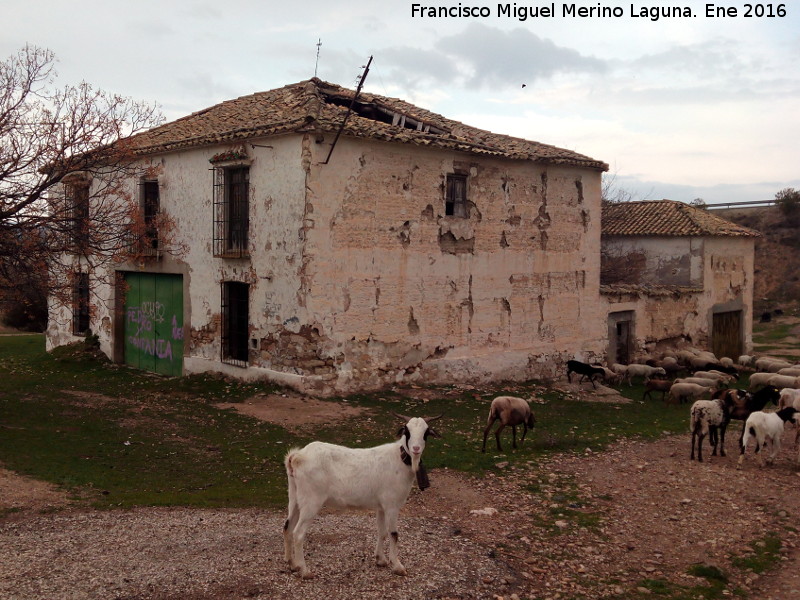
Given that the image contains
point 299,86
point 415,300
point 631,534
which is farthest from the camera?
point 299,86

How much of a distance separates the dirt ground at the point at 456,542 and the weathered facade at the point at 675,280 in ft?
38.7

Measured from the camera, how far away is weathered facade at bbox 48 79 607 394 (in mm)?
Result: 14984

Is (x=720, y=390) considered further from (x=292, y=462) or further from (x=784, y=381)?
(x=292, y=462)

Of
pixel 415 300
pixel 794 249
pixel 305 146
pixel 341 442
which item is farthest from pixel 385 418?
pixel 794 249

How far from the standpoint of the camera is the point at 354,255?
50.4 feet

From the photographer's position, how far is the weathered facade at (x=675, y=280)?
73.4ft

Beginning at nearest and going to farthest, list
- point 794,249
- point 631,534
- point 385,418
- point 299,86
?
point 631,534 < point 385,418 < point 299,86 < point 794,249

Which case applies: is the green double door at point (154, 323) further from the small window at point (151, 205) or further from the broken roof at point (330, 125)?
the broken roof at point (330, 125)

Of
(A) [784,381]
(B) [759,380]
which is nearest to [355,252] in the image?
(A) [784,381]

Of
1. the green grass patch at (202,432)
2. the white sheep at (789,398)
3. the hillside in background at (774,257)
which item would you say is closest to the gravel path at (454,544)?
the green grass patch at (202,432)

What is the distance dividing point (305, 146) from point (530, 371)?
867cm

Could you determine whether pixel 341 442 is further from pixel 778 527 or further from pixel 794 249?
pixel 794 249

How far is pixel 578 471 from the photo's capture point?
35.7 ft

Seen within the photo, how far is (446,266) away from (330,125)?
178 inches
